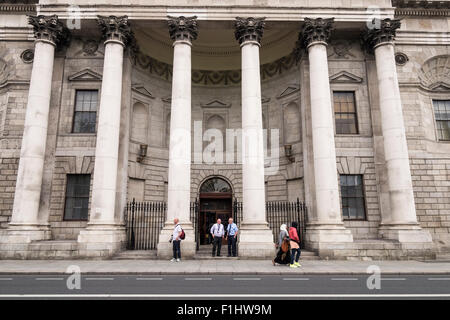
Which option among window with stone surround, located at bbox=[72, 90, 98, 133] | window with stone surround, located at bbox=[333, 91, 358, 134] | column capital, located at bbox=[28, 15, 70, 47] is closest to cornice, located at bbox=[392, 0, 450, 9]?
window with stone surround, located at bbox=[333, 91, 358, 134]

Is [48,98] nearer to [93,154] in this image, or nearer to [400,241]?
[93,154]

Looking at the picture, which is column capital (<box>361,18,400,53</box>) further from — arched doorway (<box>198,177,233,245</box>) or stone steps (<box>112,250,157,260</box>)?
stone steps (<box>112,250,157,260</box>)

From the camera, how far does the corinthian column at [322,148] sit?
15.4 meters

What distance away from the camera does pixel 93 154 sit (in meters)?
18.1

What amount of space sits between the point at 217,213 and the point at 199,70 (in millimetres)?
11186

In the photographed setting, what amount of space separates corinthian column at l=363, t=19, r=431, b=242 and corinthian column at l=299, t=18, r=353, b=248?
116 inches

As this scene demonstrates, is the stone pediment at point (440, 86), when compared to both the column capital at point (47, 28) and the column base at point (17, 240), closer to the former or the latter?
the column capital at point (47, 28)

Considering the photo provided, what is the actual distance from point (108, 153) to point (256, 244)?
874 cm

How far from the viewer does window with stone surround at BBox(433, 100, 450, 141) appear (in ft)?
63.7

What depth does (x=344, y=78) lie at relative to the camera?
63.2ft

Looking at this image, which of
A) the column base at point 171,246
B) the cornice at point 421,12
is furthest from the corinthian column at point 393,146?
the column base at point 171,246

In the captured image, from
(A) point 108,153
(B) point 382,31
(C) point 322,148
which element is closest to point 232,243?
(C) point 322,148
